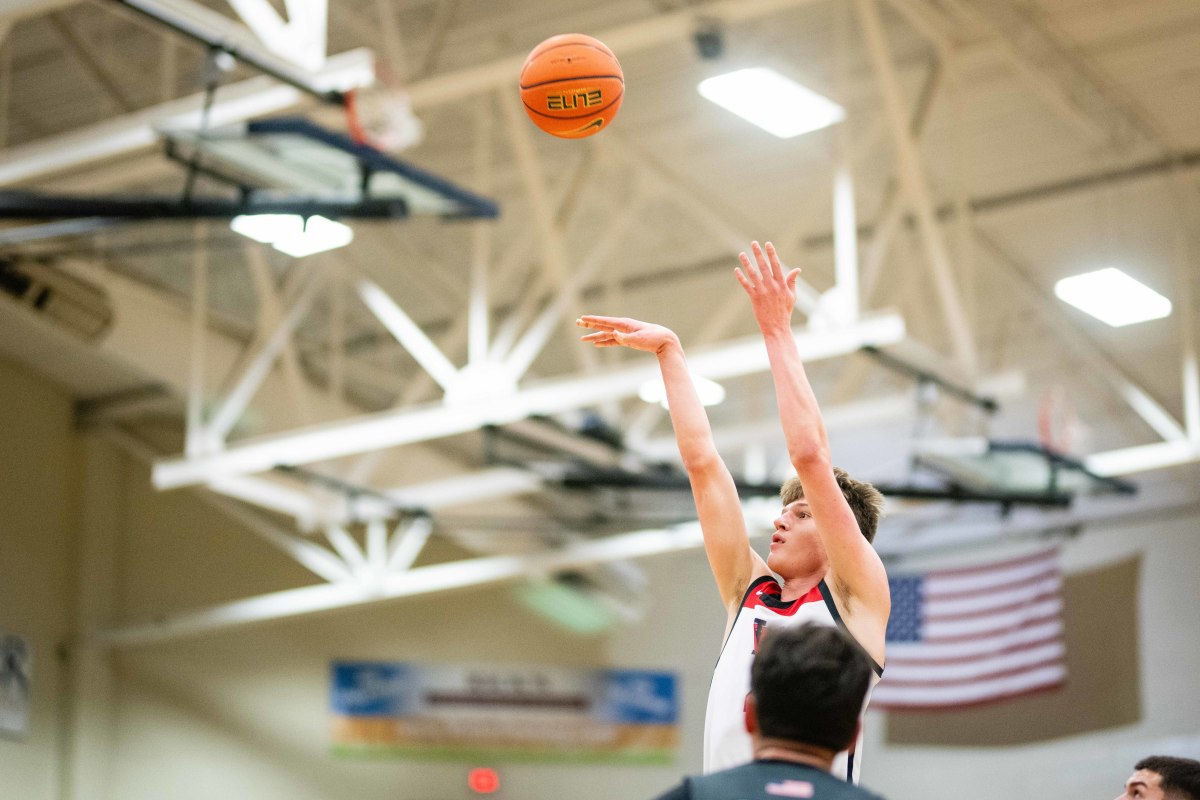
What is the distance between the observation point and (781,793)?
302cm

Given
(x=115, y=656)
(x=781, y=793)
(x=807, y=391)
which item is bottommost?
(x=781, y=793)

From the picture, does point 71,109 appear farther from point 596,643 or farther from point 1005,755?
point 1005,755

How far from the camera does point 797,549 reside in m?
4.15

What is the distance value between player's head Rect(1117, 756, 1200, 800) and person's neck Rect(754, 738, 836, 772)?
2.94 meters

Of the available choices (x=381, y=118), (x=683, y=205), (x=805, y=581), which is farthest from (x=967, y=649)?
(x=805, y=581)

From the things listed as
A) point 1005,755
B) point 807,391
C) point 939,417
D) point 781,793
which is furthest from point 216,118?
point 1005,755

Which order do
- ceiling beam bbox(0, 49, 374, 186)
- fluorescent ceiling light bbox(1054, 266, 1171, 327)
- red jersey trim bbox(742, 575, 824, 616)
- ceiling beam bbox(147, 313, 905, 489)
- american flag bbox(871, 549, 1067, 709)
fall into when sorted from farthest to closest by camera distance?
american flag bbox(871, 549, 1067, 709)
fluorescent ceiling light bbox(1054, 266, 1171, 327)
ceiling beam bbox(147, 313, 905, 489)
ceiling beam bbox(0, 49, 374, 186)
red jersey trim bbox(742, 575, 824, 616)

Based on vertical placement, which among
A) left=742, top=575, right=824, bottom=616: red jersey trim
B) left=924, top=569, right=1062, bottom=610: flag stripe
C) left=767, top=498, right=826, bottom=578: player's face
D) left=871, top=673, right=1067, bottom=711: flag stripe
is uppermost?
left=924, top=569, right=1062, bottom=610: flag stripe

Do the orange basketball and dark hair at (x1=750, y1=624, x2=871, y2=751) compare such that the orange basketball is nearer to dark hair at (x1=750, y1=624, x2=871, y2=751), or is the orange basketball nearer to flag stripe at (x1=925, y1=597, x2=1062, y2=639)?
dark hair at (x1=750, y1=624, x2=871, y2=751)

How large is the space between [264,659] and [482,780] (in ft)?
10.8

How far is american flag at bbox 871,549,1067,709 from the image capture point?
19.0m

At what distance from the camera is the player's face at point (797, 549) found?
13.6ft

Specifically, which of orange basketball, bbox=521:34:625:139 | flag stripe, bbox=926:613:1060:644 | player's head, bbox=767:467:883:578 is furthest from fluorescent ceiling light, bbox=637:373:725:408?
player's head, bbox=767:467:883:578

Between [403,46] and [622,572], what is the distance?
10.2 m
